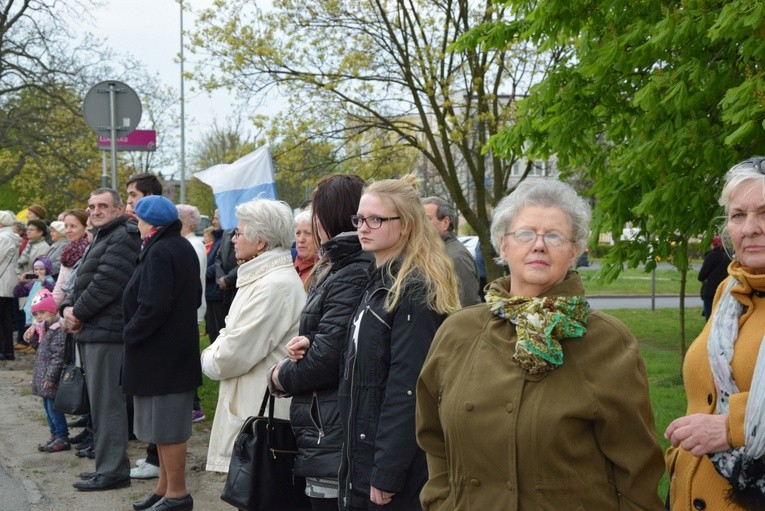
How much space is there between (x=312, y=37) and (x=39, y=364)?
31.6 feet

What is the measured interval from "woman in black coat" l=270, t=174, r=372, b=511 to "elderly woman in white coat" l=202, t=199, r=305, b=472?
76cm

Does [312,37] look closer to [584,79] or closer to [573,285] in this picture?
[584,79]

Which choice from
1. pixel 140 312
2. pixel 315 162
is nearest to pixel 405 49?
pixel 315 162

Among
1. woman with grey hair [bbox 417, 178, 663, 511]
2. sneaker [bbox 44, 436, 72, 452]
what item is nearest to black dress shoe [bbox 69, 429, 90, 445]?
sneaker [bbox 44, 436, 72, 452]

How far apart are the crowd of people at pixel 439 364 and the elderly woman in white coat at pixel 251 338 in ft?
0.04

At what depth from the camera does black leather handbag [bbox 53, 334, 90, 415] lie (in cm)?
759

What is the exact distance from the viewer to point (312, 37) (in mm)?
16703

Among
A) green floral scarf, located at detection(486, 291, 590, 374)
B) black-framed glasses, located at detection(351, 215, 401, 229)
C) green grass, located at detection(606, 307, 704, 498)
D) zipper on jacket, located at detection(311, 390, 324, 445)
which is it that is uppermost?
black-framed glasses, located at detection(351, 215, 401, 229)

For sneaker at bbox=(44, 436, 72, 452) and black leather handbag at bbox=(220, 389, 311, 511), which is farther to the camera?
sneaker at bbox=(44, 436, 72, 452)

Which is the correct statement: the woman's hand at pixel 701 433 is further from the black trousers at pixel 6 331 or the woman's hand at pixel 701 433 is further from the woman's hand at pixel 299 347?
the black trousers at pixel 6 331

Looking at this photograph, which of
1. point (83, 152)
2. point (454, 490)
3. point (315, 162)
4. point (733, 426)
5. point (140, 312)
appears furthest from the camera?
point (83, 152)

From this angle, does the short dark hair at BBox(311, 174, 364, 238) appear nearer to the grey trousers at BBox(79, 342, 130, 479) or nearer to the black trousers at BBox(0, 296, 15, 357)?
the grey trousers at BBox(79, 342, 130, 479)

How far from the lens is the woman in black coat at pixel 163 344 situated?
6379 millimetres

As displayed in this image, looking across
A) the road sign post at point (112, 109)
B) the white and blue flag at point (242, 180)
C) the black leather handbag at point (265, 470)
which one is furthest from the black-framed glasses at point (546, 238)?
the road sign post at point (112, 109)
